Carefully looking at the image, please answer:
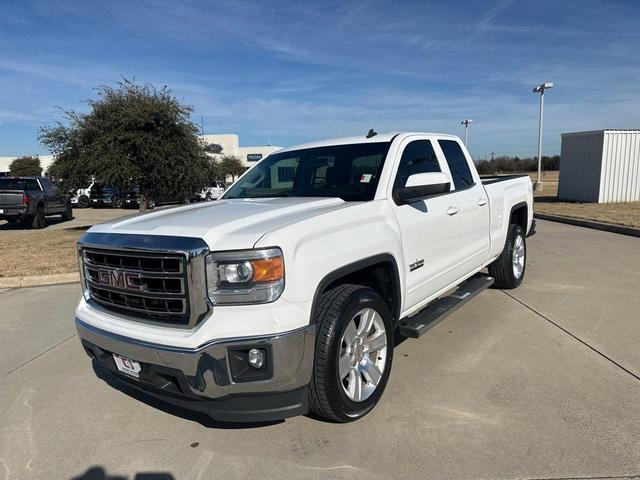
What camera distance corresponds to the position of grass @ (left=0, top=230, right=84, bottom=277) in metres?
8.03

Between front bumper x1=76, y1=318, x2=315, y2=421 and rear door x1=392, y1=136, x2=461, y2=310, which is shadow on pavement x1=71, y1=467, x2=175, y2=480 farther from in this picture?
rear door x1=392, y1=136, x2=461, y2=310

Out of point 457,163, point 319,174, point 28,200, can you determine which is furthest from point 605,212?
point 28,200

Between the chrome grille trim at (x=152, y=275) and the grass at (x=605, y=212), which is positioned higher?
the chrome grille trim at (x=152, y=275)

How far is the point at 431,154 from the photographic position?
4.57 metres

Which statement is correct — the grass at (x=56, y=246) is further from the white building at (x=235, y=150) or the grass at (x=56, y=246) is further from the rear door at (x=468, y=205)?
the white building at (x=235, y=150)

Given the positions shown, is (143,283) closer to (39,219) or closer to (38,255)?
(38,255)

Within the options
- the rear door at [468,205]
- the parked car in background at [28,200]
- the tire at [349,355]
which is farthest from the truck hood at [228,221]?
the parked car in background at [28,200]

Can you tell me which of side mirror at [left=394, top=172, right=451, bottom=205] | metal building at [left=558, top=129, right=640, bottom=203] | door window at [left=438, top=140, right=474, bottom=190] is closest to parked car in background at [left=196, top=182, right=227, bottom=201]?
door window at [left=438, top=140, right=474, bottom=190]

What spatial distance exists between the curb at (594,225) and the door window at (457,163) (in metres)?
7.92

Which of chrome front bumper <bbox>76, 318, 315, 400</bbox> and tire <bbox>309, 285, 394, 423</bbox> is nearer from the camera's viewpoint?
chrome front bumper <bbox>76, 318, 315, 400</bbox>

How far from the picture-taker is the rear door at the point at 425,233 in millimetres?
3680

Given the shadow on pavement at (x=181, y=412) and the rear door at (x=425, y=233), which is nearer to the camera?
the shadow on pavement at (x=181, y=412)

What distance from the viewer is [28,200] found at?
51.8 ft

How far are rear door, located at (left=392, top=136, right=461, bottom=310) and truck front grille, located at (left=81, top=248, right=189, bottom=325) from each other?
65.8 inches
